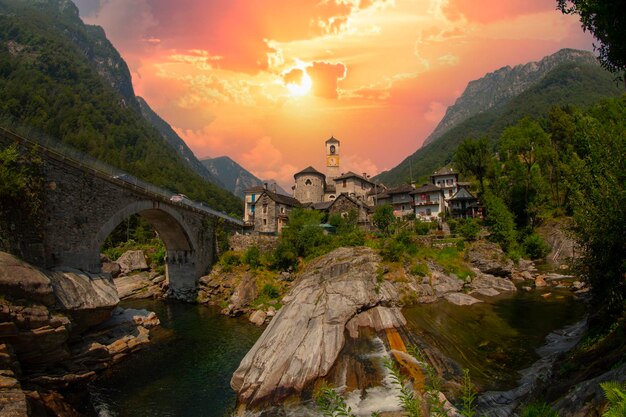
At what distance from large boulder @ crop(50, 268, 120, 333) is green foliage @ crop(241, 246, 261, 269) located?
22237 mm

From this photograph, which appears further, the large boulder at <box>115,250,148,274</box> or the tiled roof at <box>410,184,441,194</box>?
the tiled roof at <box>410,184,441,194</box>

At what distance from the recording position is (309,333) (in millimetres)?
20516

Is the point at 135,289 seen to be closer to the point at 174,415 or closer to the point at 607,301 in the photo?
the point at 174,415

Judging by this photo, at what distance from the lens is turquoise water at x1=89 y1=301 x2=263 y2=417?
17.3 metres

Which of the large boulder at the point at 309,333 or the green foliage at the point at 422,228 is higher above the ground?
the green foliage at the point at 422,228

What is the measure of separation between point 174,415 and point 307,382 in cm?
692

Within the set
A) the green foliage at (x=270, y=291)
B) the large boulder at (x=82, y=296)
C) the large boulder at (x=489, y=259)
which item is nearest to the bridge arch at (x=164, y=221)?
A: the large boulder at (x=82, y=296)

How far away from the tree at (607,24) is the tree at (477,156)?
47.7m

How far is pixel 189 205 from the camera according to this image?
43.1 metres

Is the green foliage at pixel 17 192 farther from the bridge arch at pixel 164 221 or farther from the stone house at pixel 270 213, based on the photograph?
the stone house at pixel 270 213

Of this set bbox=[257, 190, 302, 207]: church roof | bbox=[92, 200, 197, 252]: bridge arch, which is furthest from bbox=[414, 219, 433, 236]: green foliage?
bbox=[92, 200, 197, 252]: bridge arch

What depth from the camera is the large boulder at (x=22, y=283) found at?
600 inches

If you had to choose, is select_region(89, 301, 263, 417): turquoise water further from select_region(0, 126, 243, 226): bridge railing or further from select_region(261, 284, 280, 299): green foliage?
select_region(0, 126, 243, 226): bridge railing

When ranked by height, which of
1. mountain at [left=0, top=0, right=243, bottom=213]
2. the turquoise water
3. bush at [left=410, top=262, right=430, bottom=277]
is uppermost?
mountain at [left=0, top=0, right=243, bottom=213]
